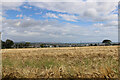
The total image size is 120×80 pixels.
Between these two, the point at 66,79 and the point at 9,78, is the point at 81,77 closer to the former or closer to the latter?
the point at 66,79

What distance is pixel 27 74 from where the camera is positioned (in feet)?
14.3

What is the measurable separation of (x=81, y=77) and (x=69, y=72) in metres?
0.41

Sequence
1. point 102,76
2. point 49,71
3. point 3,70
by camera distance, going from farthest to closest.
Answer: point 3,70, point 49,71, point 102,76

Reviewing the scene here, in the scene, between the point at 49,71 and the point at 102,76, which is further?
the point at 49,71

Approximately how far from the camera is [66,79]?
419cm

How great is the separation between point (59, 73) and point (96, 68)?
1.22 m

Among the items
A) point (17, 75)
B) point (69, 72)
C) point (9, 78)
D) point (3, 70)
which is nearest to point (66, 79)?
point (69, 72)

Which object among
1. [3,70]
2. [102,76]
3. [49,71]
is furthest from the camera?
[3,70]

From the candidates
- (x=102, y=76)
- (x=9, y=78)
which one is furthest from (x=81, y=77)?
(x=9, y=78)

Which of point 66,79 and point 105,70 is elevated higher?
point 105,70

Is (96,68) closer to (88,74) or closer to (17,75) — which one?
(88,74)

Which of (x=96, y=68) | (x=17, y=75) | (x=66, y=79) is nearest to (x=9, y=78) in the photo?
(x=17, y=75)

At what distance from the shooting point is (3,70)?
16.2ft

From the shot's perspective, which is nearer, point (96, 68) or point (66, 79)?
point (66, 79)
